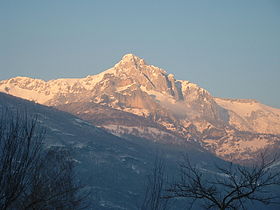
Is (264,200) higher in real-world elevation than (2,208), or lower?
higher

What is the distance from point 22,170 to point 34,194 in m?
10.2

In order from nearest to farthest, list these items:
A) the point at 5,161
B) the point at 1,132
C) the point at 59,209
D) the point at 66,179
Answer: the point at 5,161 → the point at 1,132 → the point at 59,209 → the point at 66,179

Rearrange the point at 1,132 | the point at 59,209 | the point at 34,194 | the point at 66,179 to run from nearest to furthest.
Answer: the point at 1,132 → the point at 34,194 → the point at 59,209 → the point at 66,179

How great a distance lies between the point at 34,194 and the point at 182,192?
14.9 m

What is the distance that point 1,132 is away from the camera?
123ft

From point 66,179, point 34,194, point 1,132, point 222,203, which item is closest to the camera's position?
point 222,203

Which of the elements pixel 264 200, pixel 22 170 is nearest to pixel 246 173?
pixel 264 200

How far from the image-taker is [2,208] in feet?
105

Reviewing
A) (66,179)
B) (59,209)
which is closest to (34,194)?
(59,209)

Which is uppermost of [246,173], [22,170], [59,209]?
[246,173]

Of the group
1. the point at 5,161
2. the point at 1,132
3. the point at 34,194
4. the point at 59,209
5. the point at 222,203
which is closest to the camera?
the point at 222,203

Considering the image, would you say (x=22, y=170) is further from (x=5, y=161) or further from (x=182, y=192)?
(x=182, y=192)

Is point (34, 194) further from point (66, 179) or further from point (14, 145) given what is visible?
point (66, 179)

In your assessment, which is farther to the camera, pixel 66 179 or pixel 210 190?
pixel 66 179
